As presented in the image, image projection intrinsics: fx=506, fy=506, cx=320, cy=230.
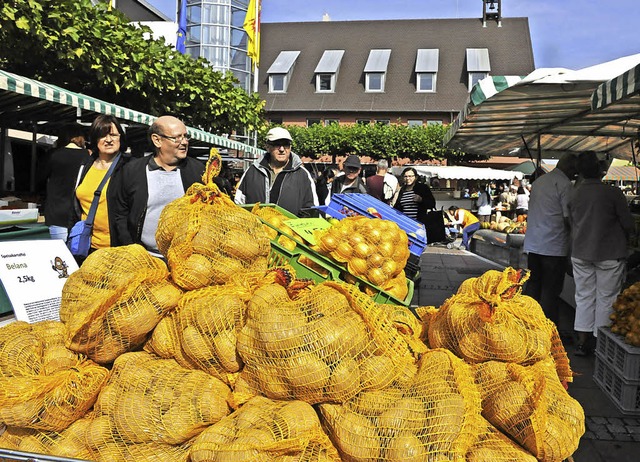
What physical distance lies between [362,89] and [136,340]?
3865 centimetres

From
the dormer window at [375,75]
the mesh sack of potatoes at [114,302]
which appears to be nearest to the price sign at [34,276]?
the mesh sack of potatoes at [114,302]

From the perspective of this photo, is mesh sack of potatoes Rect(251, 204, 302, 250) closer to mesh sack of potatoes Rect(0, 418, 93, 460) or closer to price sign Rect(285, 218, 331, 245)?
price sign Rect(285, 218, 331, 245)

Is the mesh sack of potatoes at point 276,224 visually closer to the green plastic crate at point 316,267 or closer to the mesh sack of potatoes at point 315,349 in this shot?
the green plastic crate at point 316,267

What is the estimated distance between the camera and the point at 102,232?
3881 mm

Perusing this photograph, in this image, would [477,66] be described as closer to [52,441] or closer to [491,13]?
[491,13]

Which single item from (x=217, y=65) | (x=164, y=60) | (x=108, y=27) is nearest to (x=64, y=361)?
(x=108, y=27)

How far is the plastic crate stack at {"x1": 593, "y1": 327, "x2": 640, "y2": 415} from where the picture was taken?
417 cm

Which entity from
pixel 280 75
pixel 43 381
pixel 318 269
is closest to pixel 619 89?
pixel 318 269

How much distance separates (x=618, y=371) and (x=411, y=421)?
10.8ft

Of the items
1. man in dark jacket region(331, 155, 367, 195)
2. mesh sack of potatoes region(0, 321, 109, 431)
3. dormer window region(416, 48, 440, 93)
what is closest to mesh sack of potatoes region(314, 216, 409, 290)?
mesh sack of potatoes region(0, 321, 109, 431)

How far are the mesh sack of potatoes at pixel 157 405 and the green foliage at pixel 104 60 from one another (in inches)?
282

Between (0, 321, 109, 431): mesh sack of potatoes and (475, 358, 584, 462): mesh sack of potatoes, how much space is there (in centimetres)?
173

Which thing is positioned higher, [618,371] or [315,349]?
[315,349]

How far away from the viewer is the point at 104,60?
29.6ft
